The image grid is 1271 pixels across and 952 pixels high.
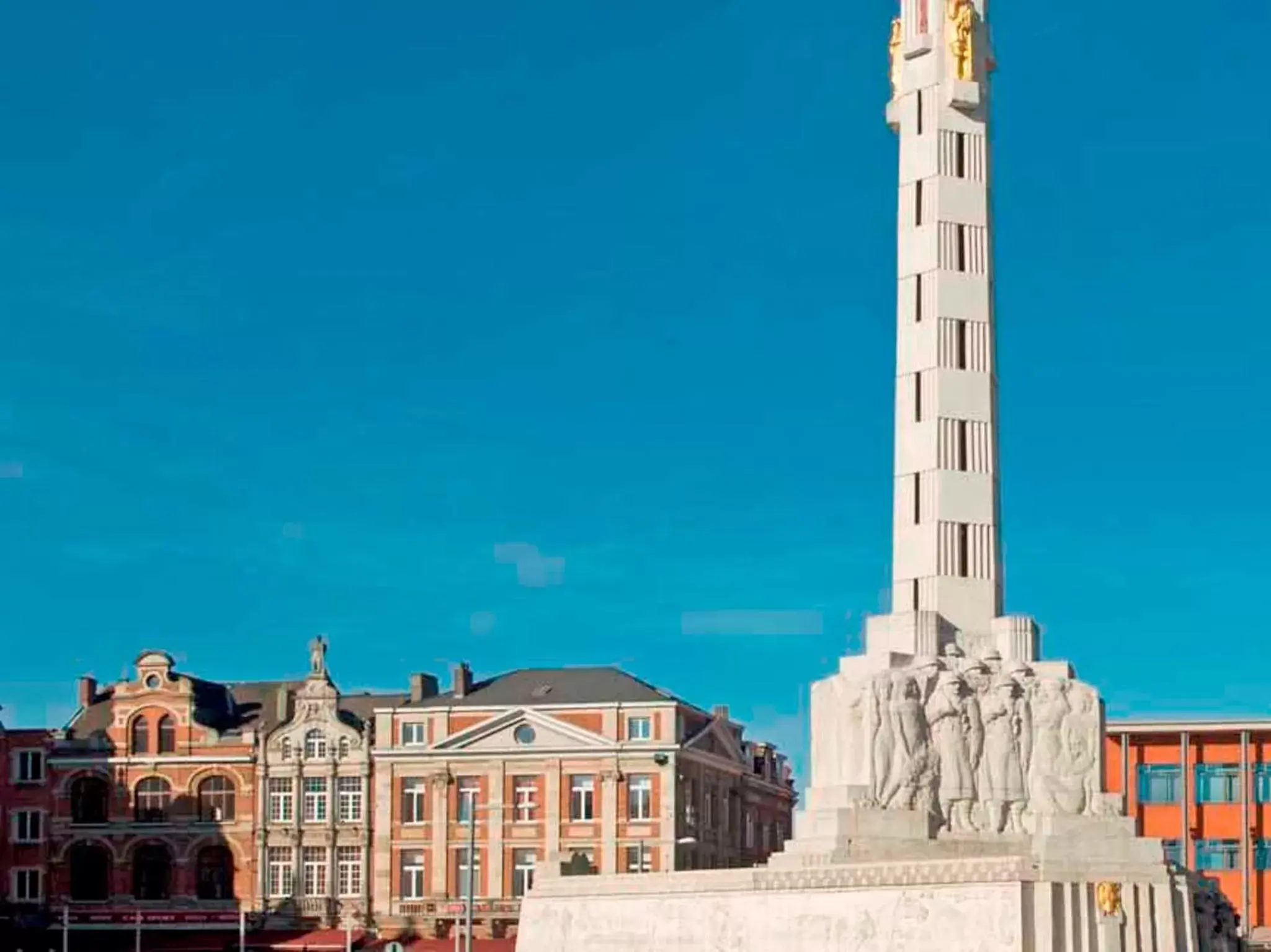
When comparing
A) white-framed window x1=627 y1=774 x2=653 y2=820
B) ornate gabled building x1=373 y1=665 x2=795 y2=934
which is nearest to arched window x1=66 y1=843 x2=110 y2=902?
ornate gabled building x1=373 y1=665 x2=795 y2=934

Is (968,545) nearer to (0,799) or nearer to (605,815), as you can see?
(605,815)

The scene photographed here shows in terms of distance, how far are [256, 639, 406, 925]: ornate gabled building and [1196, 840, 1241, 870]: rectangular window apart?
3354 centimetres

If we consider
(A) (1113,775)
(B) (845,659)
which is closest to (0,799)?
(A) (1113,775)

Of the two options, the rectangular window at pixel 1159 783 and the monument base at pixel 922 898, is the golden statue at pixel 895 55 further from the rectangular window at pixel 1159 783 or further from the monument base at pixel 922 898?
the rectangular window at pixel 1159 783

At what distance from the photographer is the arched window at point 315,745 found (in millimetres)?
97125

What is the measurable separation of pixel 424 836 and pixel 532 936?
4064 centimetres

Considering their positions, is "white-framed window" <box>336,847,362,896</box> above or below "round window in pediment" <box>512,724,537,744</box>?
below

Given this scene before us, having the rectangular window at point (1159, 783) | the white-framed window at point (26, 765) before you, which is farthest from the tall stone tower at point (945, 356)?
the white-framed window at point (26, 765)

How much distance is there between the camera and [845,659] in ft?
167

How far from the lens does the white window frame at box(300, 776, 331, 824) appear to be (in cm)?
9662

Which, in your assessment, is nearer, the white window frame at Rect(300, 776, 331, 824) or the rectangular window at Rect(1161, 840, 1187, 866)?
the rectangular window at Rect(1161, 840, 1187, 866)

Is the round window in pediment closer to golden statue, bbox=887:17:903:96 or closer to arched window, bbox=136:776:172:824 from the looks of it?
arched window, bbox=136:776:172:824

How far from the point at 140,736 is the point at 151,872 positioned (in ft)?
18.5

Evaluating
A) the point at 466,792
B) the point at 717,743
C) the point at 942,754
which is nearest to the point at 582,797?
the point at 466,792
